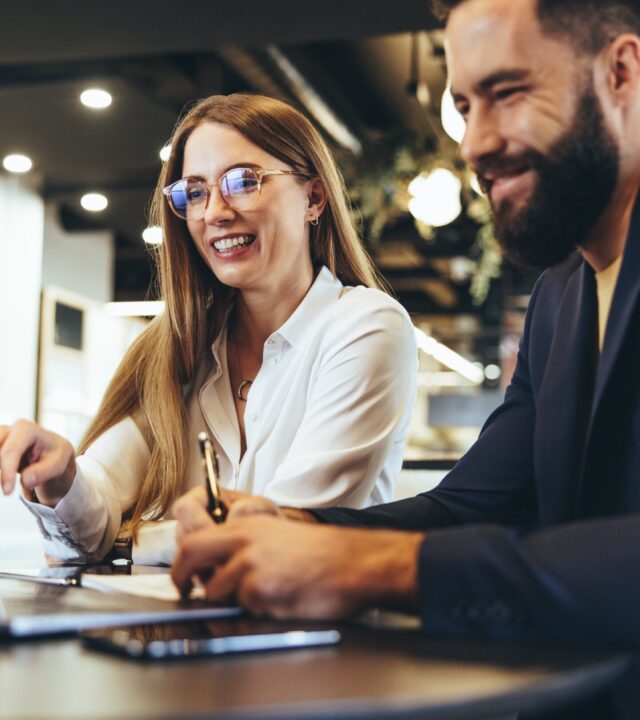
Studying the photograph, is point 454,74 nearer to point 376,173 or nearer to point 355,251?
point 355,251

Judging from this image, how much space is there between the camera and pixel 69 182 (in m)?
7.79

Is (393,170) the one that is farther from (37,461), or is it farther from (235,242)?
(37,461)

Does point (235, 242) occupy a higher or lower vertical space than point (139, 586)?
higher

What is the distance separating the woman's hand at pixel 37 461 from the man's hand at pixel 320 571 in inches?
25.8

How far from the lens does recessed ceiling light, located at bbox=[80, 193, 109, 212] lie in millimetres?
7946

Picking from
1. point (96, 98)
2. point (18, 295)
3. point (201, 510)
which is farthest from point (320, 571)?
point (18, 295)

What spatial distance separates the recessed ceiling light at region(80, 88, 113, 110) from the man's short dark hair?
494 centimetres

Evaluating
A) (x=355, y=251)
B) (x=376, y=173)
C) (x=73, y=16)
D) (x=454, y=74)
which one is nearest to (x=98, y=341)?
(x=376, y=173)

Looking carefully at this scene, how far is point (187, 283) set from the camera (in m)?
2.14

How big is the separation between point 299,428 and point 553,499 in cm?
73

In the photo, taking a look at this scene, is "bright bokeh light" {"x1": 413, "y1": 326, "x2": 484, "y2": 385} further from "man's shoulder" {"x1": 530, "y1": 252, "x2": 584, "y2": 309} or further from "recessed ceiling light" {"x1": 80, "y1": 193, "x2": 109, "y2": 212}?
"man's shoulder" {"x1": 530, "y1": 252, "x2": 584, "y2": 309}

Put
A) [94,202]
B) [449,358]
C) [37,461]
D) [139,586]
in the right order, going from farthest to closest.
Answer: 1. [449,358]
2. [94,202]
3. [37,461]
4. [139,586]

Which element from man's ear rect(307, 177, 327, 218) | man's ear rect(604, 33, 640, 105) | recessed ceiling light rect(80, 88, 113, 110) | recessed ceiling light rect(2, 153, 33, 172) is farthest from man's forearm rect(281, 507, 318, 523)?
recessed ceiling light rect(2, 153, 33, 172)

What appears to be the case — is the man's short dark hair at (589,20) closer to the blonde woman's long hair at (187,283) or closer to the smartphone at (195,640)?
the smartphone at (195,640)
